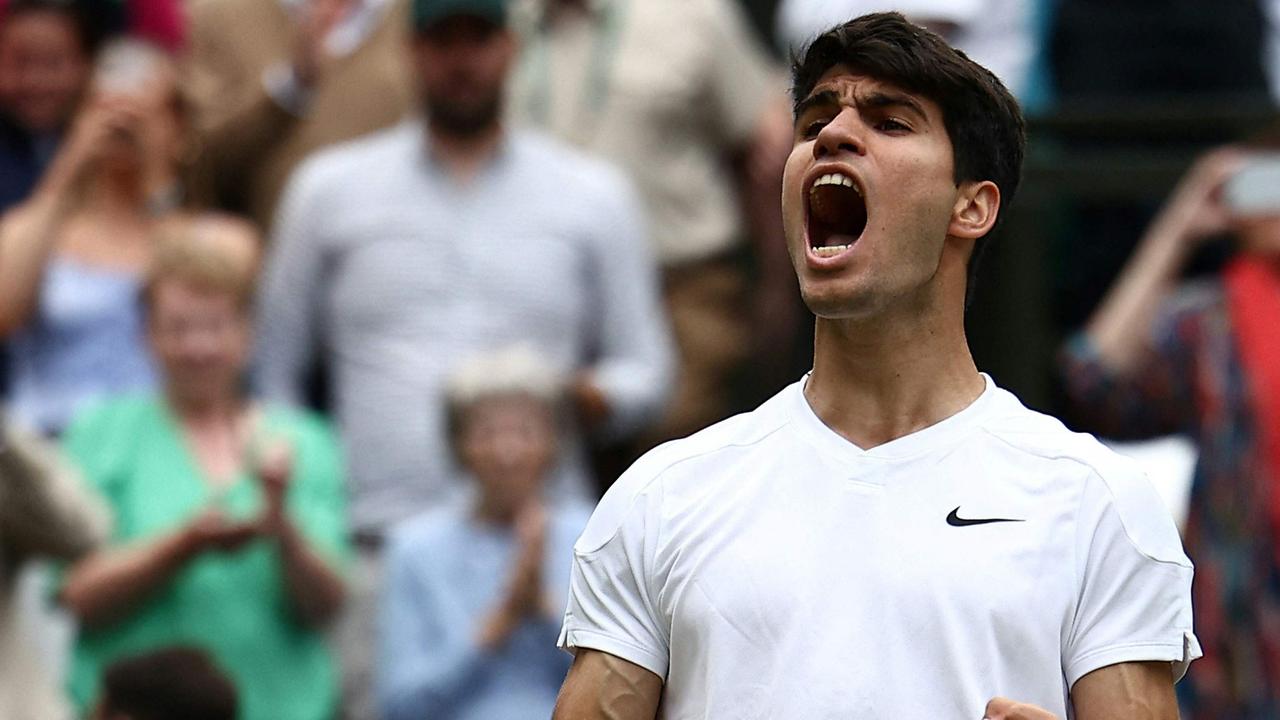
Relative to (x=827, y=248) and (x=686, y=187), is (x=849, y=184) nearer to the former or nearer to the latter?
(x=827, y=248)

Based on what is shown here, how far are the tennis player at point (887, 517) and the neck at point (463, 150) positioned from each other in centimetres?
356

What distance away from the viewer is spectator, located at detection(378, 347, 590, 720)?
6109 mm

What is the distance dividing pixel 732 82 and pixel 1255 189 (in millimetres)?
1826

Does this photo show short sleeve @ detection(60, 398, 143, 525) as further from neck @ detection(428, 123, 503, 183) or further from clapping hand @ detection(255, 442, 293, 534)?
neck @ detection(428, 123, 503, 183)

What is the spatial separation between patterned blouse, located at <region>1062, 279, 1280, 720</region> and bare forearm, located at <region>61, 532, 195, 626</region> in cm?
232

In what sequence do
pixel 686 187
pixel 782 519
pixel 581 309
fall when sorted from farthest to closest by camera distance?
1. pixel 686 187
2. pixel 581 309
3. pixel 782 519

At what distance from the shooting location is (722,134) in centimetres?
782

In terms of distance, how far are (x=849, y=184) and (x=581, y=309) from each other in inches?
147

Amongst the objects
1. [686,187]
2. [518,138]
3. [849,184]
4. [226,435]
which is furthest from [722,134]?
[849,184]

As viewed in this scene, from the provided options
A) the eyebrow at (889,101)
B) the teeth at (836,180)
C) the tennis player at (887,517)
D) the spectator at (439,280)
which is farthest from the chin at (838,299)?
the spectator at (439,280)

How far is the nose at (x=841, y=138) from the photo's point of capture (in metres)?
3.36

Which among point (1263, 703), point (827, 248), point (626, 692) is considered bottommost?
point (1263, 703)

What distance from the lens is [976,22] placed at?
762 cm

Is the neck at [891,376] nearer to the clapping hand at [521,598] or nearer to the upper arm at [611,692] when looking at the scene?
the upper arm at [611,692]
